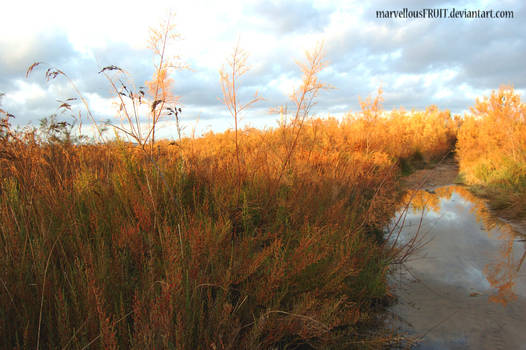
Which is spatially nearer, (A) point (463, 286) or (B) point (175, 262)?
(B) point (175, 262)

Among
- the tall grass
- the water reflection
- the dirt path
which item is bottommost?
the water reflection

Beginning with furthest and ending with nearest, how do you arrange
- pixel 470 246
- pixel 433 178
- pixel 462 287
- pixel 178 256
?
pixel 433 178
pixel 470 246
pixel 462 287
pixel 178 256

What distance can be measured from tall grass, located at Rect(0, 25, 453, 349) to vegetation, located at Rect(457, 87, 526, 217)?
14.6 ft

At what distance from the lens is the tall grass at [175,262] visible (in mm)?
1525

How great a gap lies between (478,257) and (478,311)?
1.65 meters

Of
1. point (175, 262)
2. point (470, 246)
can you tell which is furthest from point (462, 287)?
point (175, 262)

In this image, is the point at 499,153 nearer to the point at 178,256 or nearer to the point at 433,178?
the point at 433,178

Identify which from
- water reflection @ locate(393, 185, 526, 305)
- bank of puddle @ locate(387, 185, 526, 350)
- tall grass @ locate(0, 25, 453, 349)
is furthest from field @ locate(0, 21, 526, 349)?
water reflection @ locate(393, 185, 526, 305)

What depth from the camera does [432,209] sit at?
22.7 ft

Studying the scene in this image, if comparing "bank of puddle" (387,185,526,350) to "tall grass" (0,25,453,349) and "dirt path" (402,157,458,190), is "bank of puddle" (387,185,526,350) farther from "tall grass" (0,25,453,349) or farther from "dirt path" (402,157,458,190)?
"dirt path" (402,157,458,190)

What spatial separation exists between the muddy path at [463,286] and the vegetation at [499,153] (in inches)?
57.9

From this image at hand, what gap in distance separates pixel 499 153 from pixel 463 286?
8478 mm

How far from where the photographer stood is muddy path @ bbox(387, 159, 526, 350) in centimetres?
258

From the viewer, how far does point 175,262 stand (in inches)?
65.4
